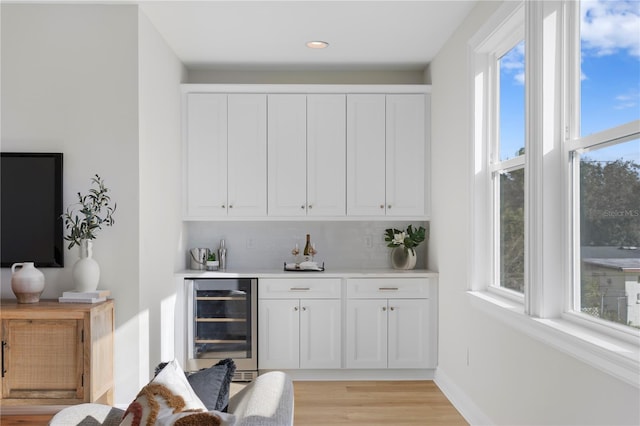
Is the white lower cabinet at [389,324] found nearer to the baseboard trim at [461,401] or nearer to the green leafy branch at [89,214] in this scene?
the baseboard trim at [461,401]

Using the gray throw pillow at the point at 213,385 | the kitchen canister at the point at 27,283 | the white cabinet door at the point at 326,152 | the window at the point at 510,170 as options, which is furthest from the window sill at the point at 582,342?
the kitchen canister at the point at 27,283

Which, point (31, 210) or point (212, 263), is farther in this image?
point (212, 263)

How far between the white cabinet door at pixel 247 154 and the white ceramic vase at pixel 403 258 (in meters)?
1.24

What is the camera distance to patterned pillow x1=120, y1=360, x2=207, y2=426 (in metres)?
1.42

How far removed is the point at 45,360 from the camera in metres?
3.30

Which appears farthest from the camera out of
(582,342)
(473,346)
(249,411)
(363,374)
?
(363,374)

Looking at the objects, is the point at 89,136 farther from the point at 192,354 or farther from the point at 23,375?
the point at 192,354

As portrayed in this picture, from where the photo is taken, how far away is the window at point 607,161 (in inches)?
81.7

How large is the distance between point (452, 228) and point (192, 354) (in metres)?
2.36

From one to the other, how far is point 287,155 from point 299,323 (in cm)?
145

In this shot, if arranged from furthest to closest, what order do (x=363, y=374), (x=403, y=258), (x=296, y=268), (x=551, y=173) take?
(x=403, y=258) → (x=296, y=268) → (x=363, y=374) → (x=551, y=173)

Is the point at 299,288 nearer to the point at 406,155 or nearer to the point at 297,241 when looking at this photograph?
the point at 297,241

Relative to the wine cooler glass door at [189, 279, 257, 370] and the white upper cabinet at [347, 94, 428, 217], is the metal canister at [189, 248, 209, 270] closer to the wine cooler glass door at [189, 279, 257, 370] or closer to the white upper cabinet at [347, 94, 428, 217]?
the wine cooler glass door at [189, 279, 257, 370]

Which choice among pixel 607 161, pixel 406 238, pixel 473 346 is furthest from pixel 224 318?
pixel 607 161
